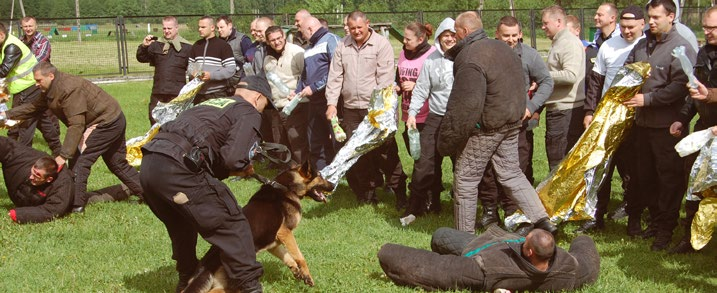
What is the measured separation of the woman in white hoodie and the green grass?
32 cm

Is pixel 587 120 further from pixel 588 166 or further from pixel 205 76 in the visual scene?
pixel 205 76

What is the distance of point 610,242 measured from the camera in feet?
23.1

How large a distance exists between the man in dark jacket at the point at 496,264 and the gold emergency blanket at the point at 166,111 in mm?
4224

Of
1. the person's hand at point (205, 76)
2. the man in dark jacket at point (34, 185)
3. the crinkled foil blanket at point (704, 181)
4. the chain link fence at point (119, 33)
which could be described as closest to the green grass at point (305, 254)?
the man in dark jacket at point (34, 185)

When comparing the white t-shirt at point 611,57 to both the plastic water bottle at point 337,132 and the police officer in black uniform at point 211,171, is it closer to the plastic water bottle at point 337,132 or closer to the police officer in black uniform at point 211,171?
the plastic water bottle at point 337,132

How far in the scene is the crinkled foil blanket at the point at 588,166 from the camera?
687cm

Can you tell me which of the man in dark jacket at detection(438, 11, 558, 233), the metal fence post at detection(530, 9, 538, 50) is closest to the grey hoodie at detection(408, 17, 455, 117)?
the man in dark jacket at detection(438, 11, 558, 233)

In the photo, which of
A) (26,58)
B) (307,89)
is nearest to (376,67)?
(307,89)

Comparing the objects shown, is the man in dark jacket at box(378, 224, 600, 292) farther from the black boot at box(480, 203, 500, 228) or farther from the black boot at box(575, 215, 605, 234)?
the black boot at box(480, 203, 500, 228)

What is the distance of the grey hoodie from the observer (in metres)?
7.64

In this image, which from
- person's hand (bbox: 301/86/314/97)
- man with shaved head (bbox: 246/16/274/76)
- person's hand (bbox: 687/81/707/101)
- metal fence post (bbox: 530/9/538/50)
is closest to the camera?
person's hand (bbox: 687/81/707/101)

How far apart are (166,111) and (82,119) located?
1306mm

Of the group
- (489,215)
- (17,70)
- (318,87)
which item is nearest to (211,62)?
(318,87)

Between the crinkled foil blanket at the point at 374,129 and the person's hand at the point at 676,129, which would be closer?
the person's hand at the point at 676,129
